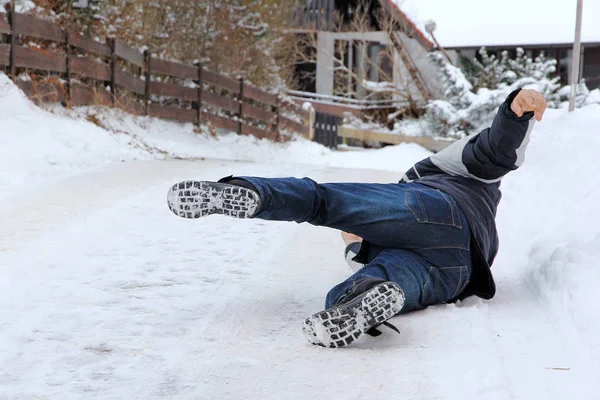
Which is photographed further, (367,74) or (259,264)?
(367,74)

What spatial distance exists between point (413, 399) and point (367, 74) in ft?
78.9

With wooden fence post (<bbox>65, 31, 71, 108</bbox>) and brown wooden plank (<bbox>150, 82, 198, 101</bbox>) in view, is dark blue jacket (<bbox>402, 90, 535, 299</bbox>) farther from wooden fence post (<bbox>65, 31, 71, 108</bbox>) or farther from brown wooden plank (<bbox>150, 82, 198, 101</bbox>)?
brown wooden plank (<bbox>150, 82, 198, 101</bbox>)

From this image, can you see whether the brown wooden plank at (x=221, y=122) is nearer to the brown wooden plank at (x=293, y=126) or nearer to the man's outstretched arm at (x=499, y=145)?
the brown wooden plank at (x=293, y=126)

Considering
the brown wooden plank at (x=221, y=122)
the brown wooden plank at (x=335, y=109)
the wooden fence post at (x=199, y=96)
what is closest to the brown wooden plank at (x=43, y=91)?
the wooden fence post at (x=199, y=96)

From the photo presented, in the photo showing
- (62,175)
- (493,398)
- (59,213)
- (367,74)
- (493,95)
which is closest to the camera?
(493,398)

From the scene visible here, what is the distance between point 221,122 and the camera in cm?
1559

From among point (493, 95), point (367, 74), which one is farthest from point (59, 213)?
point (367, 74)

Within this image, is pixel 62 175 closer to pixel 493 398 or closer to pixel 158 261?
pixel 158 261

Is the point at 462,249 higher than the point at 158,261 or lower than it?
higher

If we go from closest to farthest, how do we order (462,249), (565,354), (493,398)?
(493,398) < (565,354) < (462,249)

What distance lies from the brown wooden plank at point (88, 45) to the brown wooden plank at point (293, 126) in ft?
25.3

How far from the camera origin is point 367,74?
26.0m

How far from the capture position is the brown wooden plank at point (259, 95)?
16.7 m

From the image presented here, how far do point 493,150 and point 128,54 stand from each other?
9.62 m
